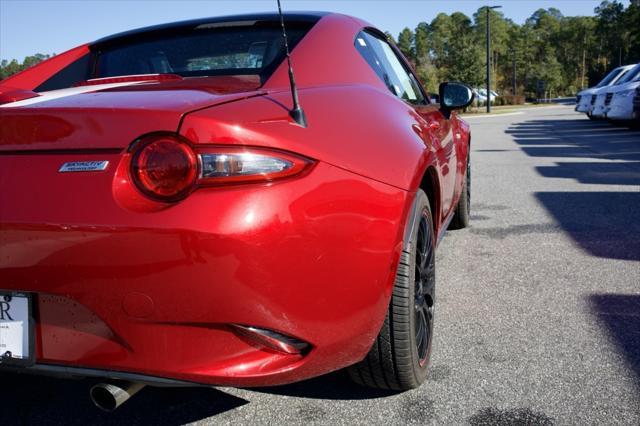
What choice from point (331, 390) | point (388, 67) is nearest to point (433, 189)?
point (388, 67)

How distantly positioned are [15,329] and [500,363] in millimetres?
1837

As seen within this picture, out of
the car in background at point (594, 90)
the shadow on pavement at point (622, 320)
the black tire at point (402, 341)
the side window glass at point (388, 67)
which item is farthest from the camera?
the car in background at point (594, 90)

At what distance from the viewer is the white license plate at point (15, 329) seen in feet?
5.38

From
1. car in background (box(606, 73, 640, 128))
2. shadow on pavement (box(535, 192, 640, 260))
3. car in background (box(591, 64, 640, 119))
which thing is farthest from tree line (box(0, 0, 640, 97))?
shadow on pavement (box(535, 192, 640, 260))

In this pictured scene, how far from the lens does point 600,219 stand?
5.17m

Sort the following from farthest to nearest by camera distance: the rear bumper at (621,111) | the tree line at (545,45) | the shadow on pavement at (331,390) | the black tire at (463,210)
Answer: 1. the tree line at (545,45)
2. the rear bumper at (621,111)
3. the black tire at (463,210)
4. the shadow on pavement at (331,390)

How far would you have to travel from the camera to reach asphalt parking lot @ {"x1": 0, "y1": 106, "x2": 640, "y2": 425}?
7.09ft

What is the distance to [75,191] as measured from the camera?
156 cm

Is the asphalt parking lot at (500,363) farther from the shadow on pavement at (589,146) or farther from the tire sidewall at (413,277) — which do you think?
the shadow on pavement at (589,146)

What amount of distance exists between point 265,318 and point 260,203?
0.31m

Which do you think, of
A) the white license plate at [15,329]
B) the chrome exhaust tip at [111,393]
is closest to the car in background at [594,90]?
the chrome exhaust tip at [111,393]

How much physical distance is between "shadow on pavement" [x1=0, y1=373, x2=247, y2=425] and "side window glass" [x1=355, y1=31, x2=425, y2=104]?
153 centimetres

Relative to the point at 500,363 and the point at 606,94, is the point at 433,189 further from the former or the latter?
the point at 606,94

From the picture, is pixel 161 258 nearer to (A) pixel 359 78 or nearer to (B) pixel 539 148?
(A) pixel 359 78
